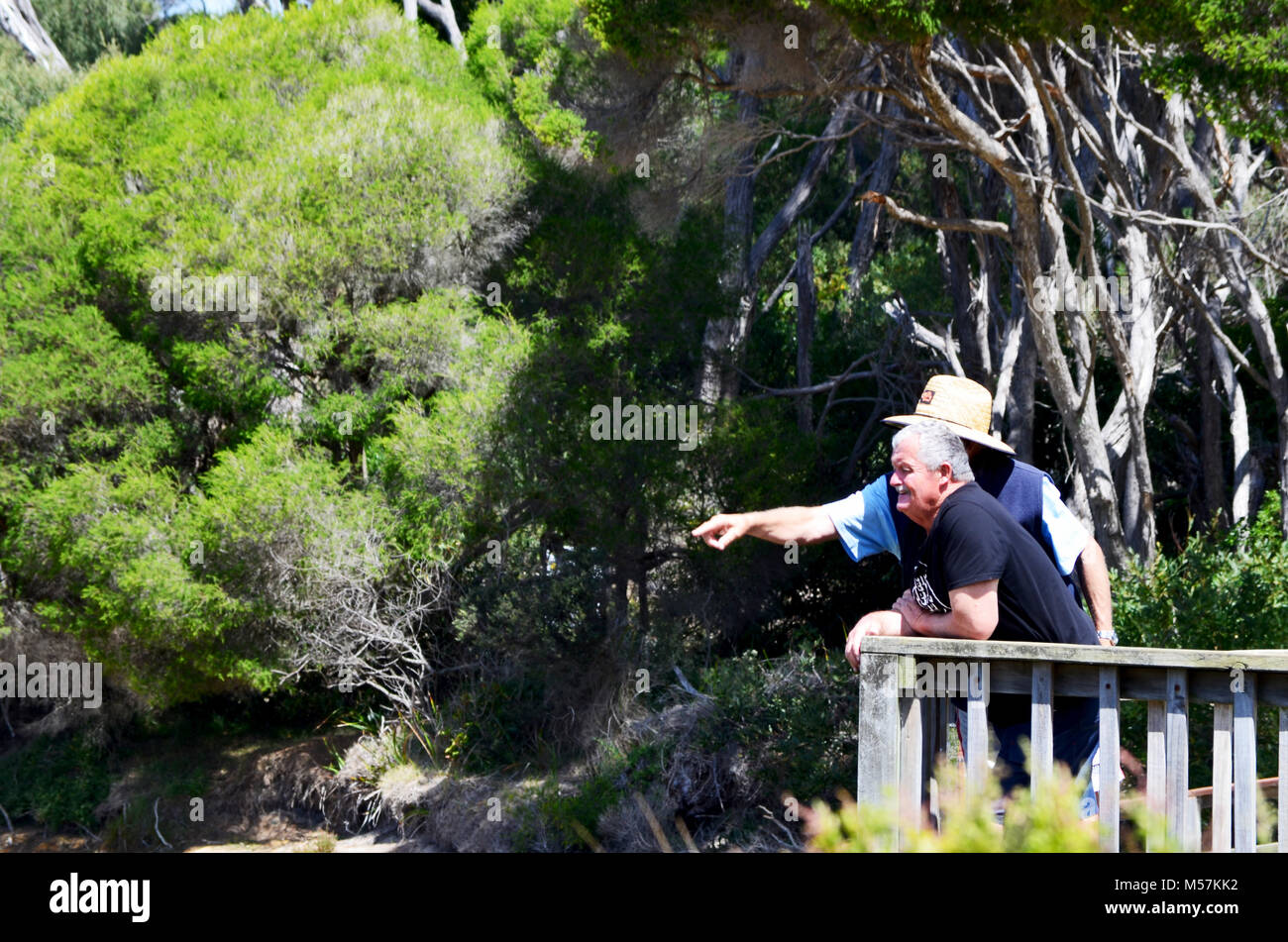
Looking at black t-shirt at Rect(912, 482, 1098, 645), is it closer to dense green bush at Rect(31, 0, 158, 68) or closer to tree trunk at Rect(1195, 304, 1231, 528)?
tree trunk at Rect(1195, 304, 1231, 528)

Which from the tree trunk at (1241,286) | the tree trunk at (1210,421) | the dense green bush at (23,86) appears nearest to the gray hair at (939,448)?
the tree trunk at (1241,286)

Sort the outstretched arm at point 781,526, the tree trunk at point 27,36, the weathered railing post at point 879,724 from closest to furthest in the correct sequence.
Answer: the weathered railing post at point 879,724 → the outstretched arm at point 781,526 → the tree trunk at point 27,36

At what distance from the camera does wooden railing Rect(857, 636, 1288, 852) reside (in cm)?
274

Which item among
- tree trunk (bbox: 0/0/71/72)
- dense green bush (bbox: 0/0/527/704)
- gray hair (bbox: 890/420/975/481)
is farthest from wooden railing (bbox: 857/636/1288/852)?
tree trunk (bbox: 0/0/71/72)

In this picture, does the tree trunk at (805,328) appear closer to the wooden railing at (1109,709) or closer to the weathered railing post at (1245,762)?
the wooden railing at (1109,709)

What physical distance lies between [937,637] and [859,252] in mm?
13934

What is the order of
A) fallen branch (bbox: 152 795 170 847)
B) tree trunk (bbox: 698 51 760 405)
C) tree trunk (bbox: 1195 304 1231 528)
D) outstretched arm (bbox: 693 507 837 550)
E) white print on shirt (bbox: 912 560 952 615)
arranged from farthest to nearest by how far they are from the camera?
tree trunk (bbox: 698 51 760 405) → fallen branch (bbox: 152 795 170 847) → tree trunk (bbox: 1195 304 1231 528) → outstretched arm (bbox: 693 507 837 550) → white print on shirt (bbox: 912 560 952 615)

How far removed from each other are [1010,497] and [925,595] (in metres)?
0.56

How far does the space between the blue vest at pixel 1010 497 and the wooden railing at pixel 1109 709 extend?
1.88ft

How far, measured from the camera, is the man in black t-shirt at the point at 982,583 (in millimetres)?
3043

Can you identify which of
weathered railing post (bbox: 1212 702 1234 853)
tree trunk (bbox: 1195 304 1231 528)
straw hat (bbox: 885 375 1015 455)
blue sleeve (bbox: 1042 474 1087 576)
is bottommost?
weathered railing post (bbox: 1212 702 1234 853)

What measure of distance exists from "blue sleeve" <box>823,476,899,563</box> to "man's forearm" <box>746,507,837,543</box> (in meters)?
0.04
